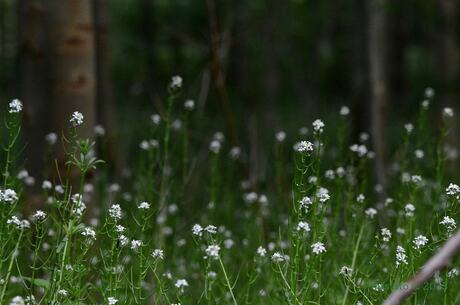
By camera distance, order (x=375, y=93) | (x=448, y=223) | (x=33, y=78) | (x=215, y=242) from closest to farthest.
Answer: (x=448, y=223) < (x=215, y=242) < (x=33, y=78) < (x=375, y=93)

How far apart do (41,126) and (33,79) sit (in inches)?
21.4

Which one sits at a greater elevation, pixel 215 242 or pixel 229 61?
pixel 229 61

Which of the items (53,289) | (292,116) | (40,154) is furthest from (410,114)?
(53,289)

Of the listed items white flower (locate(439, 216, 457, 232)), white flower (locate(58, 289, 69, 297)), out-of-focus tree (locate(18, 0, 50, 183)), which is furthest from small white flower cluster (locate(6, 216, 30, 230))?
out-of-focus tree (locate(18, 0, 50, 183))

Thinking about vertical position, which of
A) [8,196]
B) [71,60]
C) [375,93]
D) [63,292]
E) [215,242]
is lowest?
[63,292]

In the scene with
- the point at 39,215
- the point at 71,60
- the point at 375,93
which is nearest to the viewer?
the point at 39,215

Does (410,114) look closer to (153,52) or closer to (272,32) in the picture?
(153,52)

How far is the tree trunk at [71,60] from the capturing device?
5852 mm

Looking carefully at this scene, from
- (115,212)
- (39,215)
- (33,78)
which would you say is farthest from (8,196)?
(33,78)

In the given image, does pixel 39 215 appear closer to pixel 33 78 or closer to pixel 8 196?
pixel 8 196

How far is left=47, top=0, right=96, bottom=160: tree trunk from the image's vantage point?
19.2ft

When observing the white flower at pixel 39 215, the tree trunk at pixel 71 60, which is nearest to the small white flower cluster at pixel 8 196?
the white flower at pixel 39 215

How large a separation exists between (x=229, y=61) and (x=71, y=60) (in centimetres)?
824

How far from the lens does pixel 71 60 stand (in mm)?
5902
